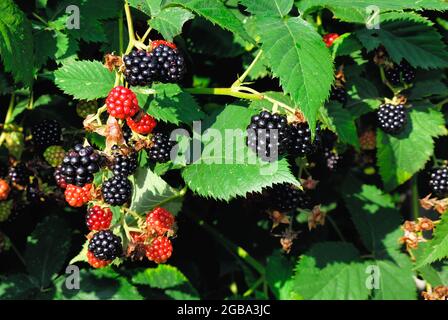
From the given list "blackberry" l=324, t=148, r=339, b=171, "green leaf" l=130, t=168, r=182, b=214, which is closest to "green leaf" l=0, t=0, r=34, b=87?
"green leaf" l=130, t=168, r=182, b=214

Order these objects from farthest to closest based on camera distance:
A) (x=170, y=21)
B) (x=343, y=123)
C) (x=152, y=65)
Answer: (x=343, y=123) < (x=170, y=21) < (x=152, y=65)

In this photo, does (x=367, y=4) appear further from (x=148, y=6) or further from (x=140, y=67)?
(x=140, y=67)

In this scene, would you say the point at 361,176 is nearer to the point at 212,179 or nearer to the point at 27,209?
the point at 212,179

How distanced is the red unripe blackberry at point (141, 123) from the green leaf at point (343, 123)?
811 millimetres

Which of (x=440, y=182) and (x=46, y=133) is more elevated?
(x=46, y=133)

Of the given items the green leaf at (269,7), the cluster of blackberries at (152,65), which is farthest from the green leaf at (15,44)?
the green leaf at (269,7)

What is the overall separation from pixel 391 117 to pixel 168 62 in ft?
4.07

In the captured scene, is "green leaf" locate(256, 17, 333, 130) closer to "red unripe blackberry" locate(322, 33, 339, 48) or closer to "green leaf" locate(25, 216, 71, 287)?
"red unripe blackberry" locate(322, 33, 339, 48)

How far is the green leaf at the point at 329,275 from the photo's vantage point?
271 cm

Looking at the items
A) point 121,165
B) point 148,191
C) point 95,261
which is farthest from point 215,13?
point 95,261

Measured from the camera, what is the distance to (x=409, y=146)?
2684 mm

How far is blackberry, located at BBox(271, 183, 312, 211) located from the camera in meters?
2.33

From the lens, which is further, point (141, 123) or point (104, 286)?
point (104, 286)

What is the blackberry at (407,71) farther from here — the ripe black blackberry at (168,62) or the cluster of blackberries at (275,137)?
the ripe black blackberry at (168,62)
